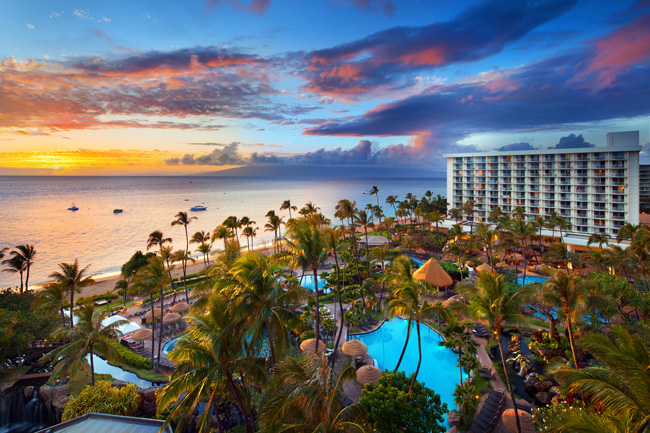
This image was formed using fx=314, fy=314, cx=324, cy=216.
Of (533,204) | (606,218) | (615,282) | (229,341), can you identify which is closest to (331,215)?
(533,204)

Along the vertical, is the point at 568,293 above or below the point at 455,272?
above

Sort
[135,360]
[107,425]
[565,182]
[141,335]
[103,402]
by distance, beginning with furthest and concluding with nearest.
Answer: [565,182]
[141,335]
[135,360]
[103,402]
[107,425]

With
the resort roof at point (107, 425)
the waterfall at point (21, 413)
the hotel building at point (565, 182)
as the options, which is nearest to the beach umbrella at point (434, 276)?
the resort roof at point (107, 425)

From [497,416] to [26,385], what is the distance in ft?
91.2

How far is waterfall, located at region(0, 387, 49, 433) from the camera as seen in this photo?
1808cm

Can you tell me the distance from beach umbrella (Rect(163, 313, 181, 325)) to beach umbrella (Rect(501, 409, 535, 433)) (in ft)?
80.9

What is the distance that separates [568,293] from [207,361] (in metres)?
16.6

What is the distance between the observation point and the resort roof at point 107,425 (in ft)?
40.6

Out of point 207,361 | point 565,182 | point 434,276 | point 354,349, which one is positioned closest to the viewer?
point 207,361

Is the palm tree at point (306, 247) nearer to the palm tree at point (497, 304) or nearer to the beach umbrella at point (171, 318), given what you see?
the palm tree at point (497, 304)

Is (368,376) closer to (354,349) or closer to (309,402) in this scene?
(354,349)

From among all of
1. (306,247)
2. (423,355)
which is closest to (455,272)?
(423,355)

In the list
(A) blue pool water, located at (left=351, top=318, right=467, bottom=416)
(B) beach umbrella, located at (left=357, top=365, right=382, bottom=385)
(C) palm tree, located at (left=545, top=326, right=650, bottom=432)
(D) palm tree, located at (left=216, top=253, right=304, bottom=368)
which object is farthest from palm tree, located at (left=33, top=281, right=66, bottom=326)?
(C) palm tree, located at (left=545, top=326, right=650, bottom=432)

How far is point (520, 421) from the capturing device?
45.8 ft
